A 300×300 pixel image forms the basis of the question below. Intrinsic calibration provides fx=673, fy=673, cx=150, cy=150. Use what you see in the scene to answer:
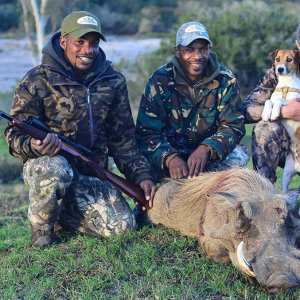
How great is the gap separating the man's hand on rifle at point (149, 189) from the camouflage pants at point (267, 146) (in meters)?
1.17

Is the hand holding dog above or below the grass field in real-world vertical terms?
above

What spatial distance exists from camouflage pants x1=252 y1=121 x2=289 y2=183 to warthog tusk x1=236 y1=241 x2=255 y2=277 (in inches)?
85.2

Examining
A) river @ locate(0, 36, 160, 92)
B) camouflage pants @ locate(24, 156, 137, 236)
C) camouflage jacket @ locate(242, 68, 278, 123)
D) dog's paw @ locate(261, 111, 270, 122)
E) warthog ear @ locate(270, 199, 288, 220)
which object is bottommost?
river @ locate(0, 36, 160, 92)

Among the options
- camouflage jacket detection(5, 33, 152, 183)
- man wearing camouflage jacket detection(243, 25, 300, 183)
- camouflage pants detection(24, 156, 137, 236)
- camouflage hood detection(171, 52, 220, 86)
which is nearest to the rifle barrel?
camouflage jacket detection(5, 33, 152, 183)

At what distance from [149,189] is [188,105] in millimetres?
980

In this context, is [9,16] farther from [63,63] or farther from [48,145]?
[48,145]

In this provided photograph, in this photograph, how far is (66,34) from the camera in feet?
19.4

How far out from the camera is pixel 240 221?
4641 mm

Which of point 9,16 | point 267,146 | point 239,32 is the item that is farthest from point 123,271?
point 9,16

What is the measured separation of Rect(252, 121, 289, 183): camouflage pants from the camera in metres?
6.66

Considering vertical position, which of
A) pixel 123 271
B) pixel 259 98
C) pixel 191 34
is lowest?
pixel 123 271

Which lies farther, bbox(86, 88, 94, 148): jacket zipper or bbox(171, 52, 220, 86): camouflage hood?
bbox(171, 52, 220, 86): camouflage hood

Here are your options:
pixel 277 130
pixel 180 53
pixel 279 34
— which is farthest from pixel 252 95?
pixel 279 34

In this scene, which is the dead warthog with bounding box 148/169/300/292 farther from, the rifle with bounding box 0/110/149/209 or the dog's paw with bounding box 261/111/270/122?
the dog's paw with bounding box 261/111/270/122
